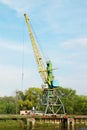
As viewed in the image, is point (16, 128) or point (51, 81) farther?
point (51, 81)

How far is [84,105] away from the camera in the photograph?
350 ft

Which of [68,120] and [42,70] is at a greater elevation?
[42,70]

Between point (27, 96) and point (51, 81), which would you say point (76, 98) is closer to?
point (27, 96)

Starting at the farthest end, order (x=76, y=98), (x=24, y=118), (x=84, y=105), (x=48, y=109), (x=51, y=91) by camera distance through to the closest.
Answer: (x=76, y=98) → (x=84, y=105) → (x=48, y=109) → (x=51, y=91) → (x=24, y=118)

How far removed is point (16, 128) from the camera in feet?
231

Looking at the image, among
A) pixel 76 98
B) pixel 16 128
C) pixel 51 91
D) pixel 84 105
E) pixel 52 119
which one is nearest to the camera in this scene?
pixel 16 128

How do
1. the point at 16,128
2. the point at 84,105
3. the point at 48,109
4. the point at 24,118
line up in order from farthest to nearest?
the point at 84,105, the point at 48,109, the point at 24,118, the point at 16,128

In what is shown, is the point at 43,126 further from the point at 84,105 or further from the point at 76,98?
the point at 76,98

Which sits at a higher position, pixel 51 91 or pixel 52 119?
pixel 51 91

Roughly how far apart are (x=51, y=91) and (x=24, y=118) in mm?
12806

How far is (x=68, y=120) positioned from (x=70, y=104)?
1220 inches

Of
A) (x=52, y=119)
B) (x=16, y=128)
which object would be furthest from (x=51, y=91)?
(x=16, y=128)

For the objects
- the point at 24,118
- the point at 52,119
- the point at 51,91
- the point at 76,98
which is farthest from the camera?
the point at 76,98

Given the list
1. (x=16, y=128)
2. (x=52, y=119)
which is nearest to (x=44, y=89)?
(x=52, y=119)
